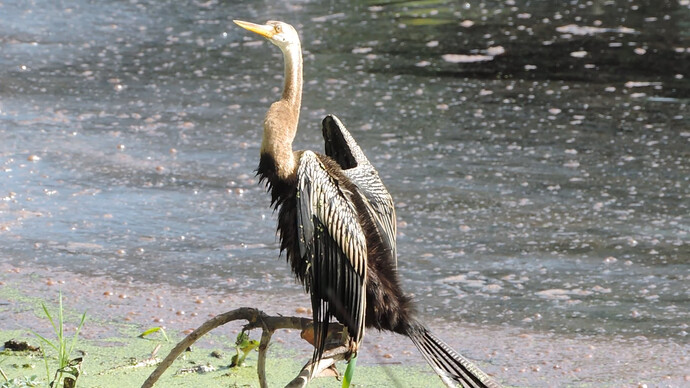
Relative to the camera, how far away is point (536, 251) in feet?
18.3

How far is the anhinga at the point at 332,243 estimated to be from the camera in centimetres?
343

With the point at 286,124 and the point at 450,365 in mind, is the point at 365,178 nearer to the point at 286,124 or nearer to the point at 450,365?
the point at 286,124

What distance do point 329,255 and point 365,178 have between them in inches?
26.0

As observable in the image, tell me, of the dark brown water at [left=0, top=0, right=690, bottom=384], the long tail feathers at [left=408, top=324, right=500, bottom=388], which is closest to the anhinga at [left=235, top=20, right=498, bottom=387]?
the long tail feathers at [left=408, top=324, right=500, bottom=388]

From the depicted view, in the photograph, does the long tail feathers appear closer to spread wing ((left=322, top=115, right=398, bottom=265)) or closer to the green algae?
spread wing ((left=322, top=115, right=398, bottom=265))

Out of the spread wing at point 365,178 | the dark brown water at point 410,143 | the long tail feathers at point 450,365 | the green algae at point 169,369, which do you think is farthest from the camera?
the dark brown water at point 410,143

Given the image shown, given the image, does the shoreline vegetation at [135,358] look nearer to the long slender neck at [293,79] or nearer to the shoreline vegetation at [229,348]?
the shoreline vegetation at [229,348]

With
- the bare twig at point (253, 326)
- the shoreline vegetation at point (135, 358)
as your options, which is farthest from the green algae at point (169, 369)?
the bare twig at point (253, 326)

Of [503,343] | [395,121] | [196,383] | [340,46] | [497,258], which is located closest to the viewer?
[196,383]

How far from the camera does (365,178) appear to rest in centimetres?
406

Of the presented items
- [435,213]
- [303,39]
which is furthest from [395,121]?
[303,39]

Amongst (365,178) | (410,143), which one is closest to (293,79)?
(365,178)

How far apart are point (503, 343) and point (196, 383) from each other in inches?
53.7

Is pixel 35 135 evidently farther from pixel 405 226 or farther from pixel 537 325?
pixel 537 325
